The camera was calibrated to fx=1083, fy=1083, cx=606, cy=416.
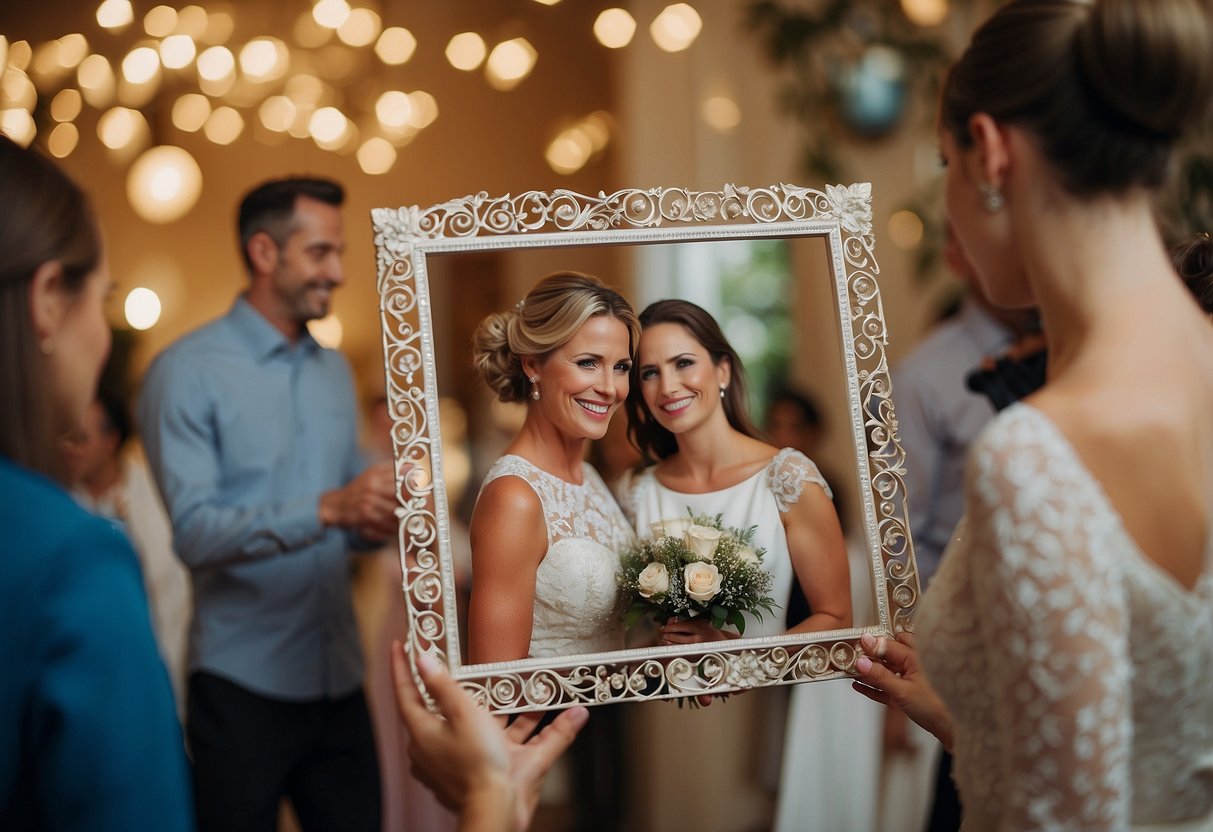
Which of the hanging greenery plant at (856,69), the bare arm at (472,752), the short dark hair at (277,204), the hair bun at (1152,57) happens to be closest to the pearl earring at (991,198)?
the hair bun at (1152,57)

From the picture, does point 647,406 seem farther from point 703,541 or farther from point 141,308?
point 141,308

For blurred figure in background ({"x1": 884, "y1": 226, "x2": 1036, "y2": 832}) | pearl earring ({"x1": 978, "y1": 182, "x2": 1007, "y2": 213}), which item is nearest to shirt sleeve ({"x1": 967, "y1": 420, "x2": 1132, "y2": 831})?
pearl earring ({"x1": 978, "y1": 182, "x2": 1007, "y2": 213})

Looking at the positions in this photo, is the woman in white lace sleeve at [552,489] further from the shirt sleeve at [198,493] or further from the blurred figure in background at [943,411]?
the blurred figure in background at [943,411]

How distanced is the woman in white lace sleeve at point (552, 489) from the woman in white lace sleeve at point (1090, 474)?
2.05ft

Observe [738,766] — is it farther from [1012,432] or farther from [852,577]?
[1012,432]

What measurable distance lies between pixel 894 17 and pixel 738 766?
332 cm

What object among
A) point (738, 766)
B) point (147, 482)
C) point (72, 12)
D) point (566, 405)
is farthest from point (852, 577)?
point (72, 12)

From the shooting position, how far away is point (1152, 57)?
1115 mm

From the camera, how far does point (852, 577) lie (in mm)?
1935

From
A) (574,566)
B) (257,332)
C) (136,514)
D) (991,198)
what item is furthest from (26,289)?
(136,514)

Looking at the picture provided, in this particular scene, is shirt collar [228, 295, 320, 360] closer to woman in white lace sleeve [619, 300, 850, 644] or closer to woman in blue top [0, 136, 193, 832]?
woman in white lace sleeve [619, 300, 850, 644]

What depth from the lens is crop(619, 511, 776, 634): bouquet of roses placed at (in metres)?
1.76

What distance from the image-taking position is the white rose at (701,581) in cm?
175

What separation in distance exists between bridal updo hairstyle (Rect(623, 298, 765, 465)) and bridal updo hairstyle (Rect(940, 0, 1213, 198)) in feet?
2.28
